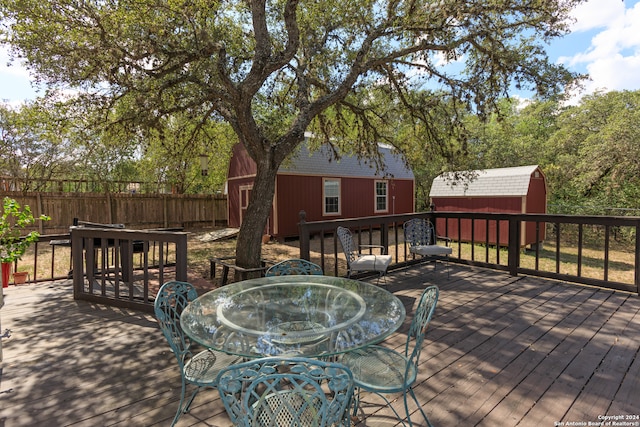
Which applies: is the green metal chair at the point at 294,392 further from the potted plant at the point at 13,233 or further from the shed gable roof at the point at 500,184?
the shed gable roof at the point at 500,184

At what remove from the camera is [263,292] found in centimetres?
241

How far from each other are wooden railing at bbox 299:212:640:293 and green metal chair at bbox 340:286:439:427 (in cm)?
244

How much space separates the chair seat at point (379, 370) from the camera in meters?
1.59

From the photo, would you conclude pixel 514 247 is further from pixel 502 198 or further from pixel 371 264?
pixel 502 198

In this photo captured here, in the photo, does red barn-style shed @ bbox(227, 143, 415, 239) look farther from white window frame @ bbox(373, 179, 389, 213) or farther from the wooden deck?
the wooden deck

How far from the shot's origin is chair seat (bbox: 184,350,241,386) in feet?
5.46

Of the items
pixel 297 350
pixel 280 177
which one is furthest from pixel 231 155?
pixel 297 350

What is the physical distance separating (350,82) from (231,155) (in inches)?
324

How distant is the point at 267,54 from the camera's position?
4.55 metres

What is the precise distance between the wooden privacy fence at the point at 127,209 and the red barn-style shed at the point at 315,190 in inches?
88.3

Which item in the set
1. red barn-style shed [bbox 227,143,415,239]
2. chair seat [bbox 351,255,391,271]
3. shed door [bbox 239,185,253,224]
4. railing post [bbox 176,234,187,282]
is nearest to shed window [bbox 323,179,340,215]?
red barn-style shed [bbox 227,143,415,239]

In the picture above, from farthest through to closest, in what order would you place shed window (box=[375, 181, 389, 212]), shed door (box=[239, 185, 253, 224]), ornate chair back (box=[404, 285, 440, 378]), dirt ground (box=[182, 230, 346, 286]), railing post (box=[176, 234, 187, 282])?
1. shed window (box=[375, 181, 389, 212])
2. shed door (box=[239, 185, 253, 224])
3. dirt ground (box=[182, 230, 346, 286])
4. railing post (box=[176, 234, 187, 282])
5. ornate chair back (box=[404, 285, 440, 378])

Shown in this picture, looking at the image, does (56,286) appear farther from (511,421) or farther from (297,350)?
(511,421)

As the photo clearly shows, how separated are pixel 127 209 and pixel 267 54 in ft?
34.0
